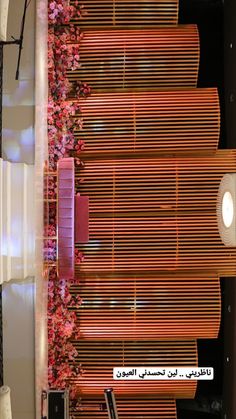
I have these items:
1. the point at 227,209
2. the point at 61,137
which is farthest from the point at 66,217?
the point at 227,209

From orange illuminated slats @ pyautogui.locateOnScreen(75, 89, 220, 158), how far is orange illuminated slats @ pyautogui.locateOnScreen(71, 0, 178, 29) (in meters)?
0.88

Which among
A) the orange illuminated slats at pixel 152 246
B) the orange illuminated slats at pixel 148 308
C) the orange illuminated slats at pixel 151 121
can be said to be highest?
the orange illuminated slats at pixel 151 121

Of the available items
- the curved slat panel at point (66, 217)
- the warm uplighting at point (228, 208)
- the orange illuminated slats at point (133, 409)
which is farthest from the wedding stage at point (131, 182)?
the warm uplighting at point (228, 208)

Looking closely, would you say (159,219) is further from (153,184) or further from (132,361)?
(132,361)

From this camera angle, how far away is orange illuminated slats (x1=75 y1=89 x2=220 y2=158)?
25.0ft

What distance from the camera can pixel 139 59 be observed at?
25.1ft

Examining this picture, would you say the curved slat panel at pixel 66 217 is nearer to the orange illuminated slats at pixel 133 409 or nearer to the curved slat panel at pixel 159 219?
the curved slat panel at pixel 159 219

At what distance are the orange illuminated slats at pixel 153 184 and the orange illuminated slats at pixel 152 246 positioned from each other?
0.45 ft

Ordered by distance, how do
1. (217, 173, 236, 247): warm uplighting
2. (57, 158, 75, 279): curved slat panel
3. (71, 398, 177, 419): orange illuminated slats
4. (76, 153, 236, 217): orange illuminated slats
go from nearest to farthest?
(217, 173, 236, 247): warm uplighting, (57, 158, 75, 279): curved slat panel, (76, 153, 236, 217): orange illuminated slats, (71, 398, 177, 419): orange illuminated slats

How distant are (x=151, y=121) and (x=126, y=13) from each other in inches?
53.9

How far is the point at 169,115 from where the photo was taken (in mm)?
7637

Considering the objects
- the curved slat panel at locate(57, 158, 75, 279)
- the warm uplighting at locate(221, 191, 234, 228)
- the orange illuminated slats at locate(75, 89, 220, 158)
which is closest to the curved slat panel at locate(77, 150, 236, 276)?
the orange illuminated slats at locate(75, 89, 220, 158)

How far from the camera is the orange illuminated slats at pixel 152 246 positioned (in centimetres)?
763

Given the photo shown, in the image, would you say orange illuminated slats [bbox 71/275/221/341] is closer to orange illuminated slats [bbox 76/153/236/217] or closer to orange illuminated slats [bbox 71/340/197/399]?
orange illuminated slats [bbox 71/340/197/399]
